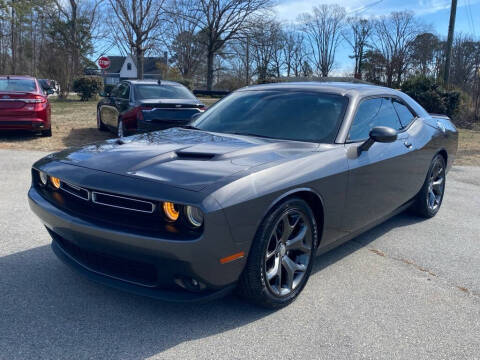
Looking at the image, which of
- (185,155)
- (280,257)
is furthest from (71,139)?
(280,257)

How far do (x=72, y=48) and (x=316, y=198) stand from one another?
31970 mm

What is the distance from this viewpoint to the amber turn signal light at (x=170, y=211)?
250 centimetres

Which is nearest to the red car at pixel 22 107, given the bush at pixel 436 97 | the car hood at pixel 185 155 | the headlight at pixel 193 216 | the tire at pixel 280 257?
the car hood at pixel 185 155

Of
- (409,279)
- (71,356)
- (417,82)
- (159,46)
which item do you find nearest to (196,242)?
(71,356)

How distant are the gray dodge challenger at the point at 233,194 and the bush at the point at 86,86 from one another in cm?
→ 2318

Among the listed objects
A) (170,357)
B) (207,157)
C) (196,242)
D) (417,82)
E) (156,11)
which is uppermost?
(156,11)

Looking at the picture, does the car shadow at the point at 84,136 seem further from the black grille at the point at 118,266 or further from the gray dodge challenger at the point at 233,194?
the black grille at the point at 118,266

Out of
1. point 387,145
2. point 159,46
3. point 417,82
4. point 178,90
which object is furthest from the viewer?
point 159,46

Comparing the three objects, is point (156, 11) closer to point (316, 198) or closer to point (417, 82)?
point (417, 82)

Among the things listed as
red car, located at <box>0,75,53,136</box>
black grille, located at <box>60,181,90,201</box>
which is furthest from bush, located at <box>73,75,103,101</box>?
black grille, located at <box>60,181,90,201</box>

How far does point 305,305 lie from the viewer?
3088mm

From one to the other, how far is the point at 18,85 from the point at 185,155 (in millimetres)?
8777

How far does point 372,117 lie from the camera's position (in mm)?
4145

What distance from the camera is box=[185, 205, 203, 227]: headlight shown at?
8.11 ft
